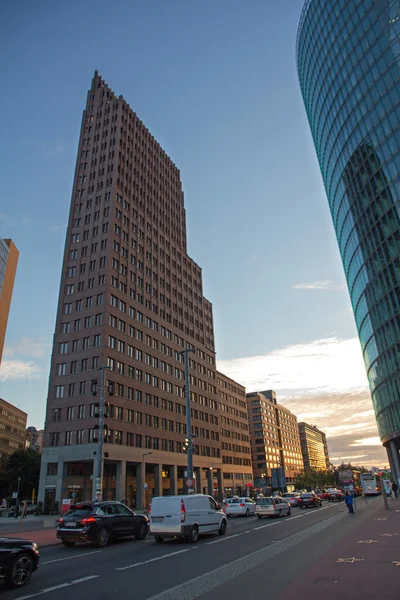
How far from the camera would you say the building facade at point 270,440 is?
14362cm

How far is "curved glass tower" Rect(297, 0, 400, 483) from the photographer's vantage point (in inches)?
2064

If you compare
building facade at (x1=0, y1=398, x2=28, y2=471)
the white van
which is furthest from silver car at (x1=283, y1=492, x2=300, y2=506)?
building facade at (x1=0, y1=398, x2=28, y2=471)

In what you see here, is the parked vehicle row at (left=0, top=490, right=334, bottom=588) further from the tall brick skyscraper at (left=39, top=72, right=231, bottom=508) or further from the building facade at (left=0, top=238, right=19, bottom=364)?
the building facade at (left=0, top=238, right=19, bottom=364)

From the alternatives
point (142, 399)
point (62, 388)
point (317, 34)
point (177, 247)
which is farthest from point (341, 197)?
point (62, 388)

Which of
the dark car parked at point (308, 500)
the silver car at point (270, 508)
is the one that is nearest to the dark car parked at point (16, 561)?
the silver car at point (270, 508)

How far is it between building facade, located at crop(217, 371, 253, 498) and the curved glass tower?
1718 inches

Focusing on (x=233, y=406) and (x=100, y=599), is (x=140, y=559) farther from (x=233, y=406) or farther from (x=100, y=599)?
(x=233, y=406)

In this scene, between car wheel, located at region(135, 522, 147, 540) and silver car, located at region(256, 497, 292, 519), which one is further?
silver car, located at region(256, 497, 292, 519)

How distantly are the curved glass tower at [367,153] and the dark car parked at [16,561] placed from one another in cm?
5115

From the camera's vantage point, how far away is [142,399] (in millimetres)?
61094

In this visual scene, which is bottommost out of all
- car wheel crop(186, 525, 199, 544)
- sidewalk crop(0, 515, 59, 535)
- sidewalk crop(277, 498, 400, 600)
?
sidewalk crop(277, 498, 400, 600)

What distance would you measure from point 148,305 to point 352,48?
1889 inches

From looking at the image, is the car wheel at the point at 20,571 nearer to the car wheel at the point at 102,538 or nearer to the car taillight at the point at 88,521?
the car taillight at the point at 88,521

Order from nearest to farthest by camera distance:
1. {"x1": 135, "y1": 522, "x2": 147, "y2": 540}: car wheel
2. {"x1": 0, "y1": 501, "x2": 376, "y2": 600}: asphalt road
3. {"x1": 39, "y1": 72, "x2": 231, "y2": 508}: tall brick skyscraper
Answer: {"x1": 0, "y1": 501, "x2": 376, "y2": 600}: asphalt road < {"x1": 135, "y1": 522, "x2": 147, "y2": 540}: car wheel < {"x1": 39, "y1": 72, "x2": 231, "y2": 508}: tall brick skyscraper
